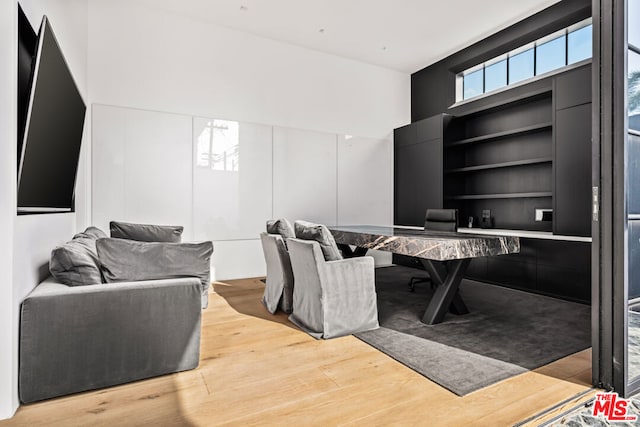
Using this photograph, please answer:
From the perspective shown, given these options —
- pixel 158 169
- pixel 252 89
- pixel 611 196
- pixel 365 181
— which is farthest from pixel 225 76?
pixel 611 196

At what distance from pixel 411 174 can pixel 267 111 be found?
262 centimetres

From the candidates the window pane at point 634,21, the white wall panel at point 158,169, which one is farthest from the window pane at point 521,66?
the white wall panel at point 158,169

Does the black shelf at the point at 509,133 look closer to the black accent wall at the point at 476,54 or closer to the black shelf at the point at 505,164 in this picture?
the black shelf at the point at 505,164

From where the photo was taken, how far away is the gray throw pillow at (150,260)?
2115 mm

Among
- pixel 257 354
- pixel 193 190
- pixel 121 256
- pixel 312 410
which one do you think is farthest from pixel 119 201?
pixel 312 410

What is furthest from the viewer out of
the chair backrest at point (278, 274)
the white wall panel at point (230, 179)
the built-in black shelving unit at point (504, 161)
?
the white wall panel at point (230, 179)

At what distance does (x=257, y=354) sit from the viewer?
7.80 feet

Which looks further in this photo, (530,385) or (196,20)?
(196,20)

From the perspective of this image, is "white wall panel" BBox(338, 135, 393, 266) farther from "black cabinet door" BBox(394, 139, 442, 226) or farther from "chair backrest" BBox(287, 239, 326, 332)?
"chair backrest" BBox(287, 239, 326, 332)

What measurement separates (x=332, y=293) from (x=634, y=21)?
2.40 metres

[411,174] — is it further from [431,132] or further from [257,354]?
[257,354]

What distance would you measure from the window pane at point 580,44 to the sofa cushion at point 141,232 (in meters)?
5.05

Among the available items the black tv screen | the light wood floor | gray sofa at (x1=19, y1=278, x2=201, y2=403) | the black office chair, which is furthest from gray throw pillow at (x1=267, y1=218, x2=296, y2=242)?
the black office chair

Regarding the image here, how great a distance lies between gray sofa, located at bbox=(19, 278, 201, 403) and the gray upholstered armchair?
89 cm
